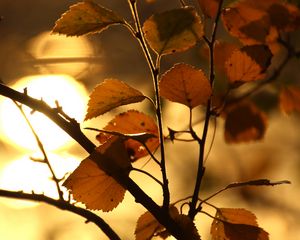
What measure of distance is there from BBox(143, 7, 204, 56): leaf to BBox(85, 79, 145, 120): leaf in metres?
0.05

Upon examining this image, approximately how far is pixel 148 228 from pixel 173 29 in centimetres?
21

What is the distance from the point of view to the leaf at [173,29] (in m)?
0.59

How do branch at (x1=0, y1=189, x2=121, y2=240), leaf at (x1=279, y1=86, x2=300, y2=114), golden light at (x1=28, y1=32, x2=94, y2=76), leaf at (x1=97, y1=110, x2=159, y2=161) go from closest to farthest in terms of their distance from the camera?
branch at (x1=0, y1=189, x2=121, y2=240) → leaf at (x1=97, y1=110, x2=159, y2=161) → leaf at (x1=279, y1=86, x2=300, y2=114) → golden light at (x1=28, y1=32, x2=94, y2=76)

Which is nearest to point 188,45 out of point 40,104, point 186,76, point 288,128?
point 186,76

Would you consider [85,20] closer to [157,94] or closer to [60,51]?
[157,94]

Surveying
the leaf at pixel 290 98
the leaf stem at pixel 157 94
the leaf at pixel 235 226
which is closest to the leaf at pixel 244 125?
the leaf at pixel 290 98

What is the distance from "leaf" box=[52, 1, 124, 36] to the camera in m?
0.60

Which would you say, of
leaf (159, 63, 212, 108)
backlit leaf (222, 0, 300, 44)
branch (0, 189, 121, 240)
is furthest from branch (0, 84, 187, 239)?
backlit leaf (222, 0, 300, 44)

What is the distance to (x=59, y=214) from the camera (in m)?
2.12

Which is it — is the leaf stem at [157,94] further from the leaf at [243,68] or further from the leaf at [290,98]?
the leaf at [290,98]

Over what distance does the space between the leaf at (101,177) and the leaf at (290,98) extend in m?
0.47

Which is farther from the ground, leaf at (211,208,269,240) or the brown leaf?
the brown leaf

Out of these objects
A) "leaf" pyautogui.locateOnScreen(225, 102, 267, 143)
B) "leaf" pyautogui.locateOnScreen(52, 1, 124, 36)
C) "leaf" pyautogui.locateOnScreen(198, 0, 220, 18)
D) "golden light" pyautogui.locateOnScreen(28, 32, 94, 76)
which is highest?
"golden light" pyautogui.locateOnScreen(28, 32, 94, 76)

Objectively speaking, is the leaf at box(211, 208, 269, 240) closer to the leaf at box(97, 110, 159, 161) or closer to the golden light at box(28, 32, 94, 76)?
the leaf at box(97, 110, 159, 161)
